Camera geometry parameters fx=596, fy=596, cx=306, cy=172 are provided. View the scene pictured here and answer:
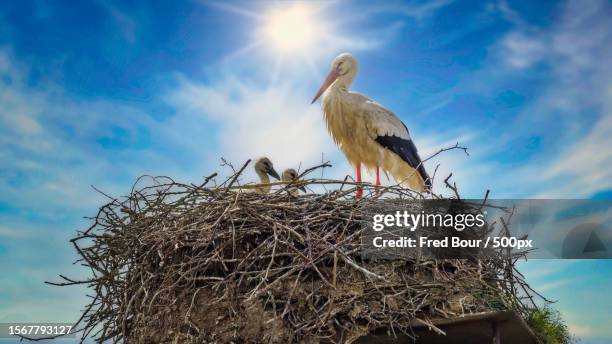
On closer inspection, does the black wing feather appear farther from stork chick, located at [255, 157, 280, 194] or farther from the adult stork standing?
stork chick, located at [255, 157, 280, 194]

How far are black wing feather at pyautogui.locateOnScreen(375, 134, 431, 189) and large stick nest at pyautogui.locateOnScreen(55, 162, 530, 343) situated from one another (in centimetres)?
213

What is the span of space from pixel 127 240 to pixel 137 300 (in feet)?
1.77

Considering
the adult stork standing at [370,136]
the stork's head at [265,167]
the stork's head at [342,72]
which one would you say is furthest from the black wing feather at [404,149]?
the stork's head at [265,167]

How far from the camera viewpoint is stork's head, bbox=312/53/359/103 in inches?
296

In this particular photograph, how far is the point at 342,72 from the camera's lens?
759cm

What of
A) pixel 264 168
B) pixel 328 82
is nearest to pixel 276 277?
pixel 264 168

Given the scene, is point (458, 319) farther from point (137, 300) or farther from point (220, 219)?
point (137, 300)

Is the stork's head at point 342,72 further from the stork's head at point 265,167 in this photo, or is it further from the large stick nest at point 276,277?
the large stick nest at point 276,277

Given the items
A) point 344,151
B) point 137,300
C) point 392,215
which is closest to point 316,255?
point 392,215

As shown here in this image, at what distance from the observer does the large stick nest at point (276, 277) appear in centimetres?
405

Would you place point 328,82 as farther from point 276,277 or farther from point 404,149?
point 276,277

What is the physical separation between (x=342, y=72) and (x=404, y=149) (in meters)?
1.32

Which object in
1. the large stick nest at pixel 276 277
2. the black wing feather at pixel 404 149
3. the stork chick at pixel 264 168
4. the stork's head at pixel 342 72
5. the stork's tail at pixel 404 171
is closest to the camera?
the large stick nest at pixel 276 277

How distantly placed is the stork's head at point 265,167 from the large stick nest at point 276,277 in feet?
6.70
